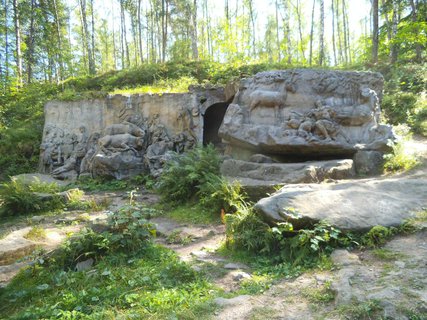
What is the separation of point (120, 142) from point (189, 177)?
4.62m

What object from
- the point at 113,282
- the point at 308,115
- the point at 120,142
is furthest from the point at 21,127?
the point at 113,282

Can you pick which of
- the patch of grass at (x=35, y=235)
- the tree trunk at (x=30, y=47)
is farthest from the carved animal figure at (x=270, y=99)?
the tree trunk at (x=30, y=47)

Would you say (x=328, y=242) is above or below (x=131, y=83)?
below

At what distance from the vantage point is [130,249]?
4.84 metres

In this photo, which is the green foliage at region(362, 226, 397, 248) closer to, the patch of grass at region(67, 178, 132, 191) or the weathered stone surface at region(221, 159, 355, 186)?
the weathered stone surface at region(221, 159, 355, 186)

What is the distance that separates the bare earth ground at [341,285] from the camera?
9.27ft

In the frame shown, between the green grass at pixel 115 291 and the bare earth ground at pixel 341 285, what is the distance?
1.10ft

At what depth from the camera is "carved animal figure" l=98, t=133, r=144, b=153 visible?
11.6m

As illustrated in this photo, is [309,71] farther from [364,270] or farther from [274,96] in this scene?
[364,270]

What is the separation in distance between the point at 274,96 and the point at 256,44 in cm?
2526

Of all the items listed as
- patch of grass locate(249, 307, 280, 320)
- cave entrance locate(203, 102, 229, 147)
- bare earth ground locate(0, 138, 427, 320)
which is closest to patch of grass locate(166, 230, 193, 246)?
bare earth ground locate(0, 138, 427, 320)

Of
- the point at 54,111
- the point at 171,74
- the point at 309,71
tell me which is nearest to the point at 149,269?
the point at 309,71

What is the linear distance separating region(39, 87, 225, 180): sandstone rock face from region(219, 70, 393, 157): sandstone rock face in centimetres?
299

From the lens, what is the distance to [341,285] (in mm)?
3234
